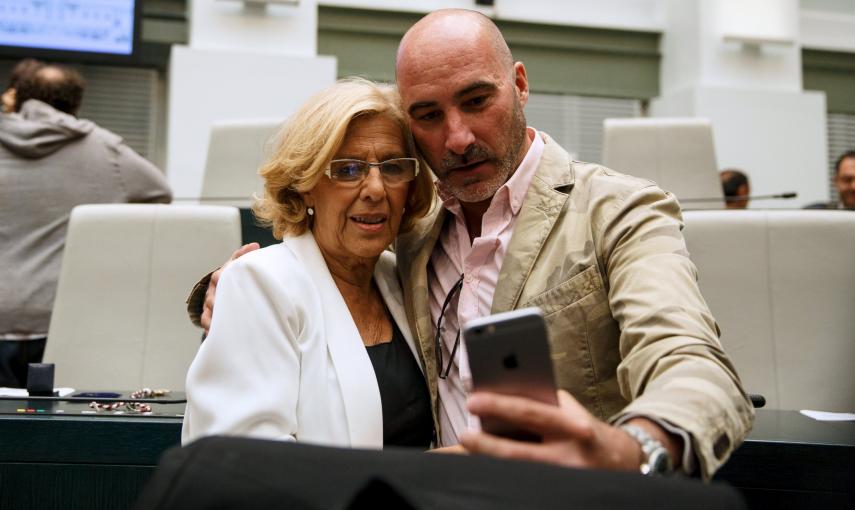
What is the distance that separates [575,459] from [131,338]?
76.6 inches

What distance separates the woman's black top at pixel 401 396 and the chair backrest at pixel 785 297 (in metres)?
1.10

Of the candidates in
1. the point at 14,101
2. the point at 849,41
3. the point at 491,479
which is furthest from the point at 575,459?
the point at 849,41

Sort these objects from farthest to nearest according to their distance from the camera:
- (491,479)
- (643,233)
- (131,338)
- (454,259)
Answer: (131,338) < (454,259) < (643,233) < (491,479)

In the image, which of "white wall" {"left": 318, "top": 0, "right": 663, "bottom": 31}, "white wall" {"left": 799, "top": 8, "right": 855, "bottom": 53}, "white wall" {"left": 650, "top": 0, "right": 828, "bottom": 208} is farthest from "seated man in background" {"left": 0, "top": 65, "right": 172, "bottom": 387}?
"white wall" {"left": 799, "top": 8, "right": 855, "bottom": 53}

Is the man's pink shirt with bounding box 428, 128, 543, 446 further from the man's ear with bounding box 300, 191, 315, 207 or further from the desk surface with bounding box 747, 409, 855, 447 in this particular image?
the desk surface with bounding box 747, 409, 855, 447

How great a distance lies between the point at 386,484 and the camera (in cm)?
51

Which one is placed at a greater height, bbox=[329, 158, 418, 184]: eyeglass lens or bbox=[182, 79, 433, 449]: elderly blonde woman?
bbox=[329, 158, 418, 184]: eyeglass lens

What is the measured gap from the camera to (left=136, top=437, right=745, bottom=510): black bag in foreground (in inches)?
20.2

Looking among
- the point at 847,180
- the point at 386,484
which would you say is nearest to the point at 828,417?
the point at 386,484

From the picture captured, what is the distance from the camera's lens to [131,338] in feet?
7.94

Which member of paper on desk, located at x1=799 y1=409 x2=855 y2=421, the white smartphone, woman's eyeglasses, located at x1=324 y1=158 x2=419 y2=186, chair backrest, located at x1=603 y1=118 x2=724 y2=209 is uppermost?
chair backrest, located at x1=603 y1=118 x2=724 y2=209

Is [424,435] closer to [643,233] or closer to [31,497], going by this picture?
[643,233]

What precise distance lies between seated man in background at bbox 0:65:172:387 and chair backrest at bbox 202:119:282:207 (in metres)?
0.50

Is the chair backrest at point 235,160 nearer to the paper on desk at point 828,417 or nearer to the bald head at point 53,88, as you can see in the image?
the bald head at point 53,88
